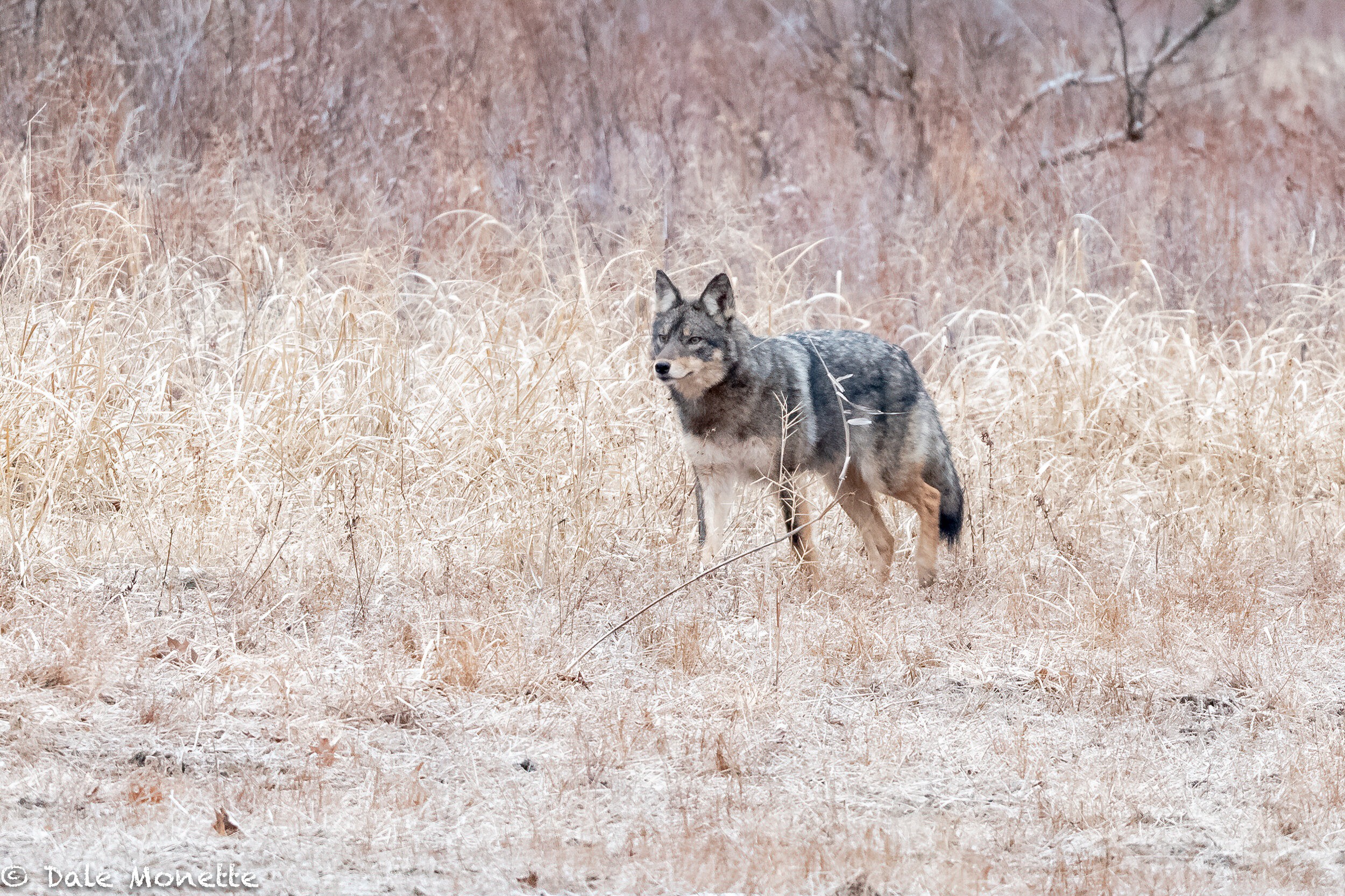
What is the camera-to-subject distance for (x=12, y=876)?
2.74 m

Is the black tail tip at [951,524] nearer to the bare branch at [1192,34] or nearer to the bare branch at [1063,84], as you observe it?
the bare branch at [1063,84]

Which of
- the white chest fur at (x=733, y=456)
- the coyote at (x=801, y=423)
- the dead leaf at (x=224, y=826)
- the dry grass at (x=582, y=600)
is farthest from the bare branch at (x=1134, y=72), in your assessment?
the dead leaf at (x=224, y=826)

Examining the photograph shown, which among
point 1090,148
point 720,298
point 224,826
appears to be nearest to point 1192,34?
point 1090,148

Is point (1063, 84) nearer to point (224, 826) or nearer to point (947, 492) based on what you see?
point (947, 492)

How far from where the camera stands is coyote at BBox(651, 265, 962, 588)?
575 cm

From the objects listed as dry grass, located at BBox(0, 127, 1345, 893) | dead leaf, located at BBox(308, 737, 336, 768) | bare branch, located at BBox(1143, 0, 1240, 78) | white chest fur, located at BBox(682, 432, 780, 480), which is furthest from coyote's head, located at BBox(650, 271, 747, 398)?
bare branch, located at BBox(1143, 0, 1240, 78)

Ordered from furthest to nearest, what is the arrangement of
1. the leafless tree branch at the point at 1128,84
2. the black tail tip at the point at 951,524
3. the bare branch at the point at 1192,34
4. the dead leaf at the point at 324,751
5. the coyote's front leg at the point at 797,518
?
the bare branch at the point at 1192,34, the leafless tree branch at the point at 1128,84, the black tail tip at the point at 951,524, the coyote's front leg at the point at 797,518, the dead leaf at the point at 324,751

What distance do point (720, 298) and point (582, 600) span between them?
164 centimetres

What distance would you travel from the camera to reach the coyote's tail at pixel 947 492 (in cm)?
603

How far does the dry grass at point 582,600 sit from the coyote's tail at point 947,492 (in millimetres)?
116

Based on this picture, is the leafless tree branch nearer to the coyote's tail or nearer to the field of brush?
the field of brush

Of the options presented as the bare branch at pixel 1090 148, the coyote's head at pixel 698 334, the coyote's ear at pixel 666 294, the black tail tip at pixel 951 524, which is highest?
the bare branch at pixel 1090 148

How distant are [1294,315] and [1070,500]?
2.90m

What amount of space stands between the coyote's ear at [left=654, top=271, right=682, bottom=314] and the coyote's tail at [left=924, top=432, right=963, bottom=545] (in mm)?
1338
